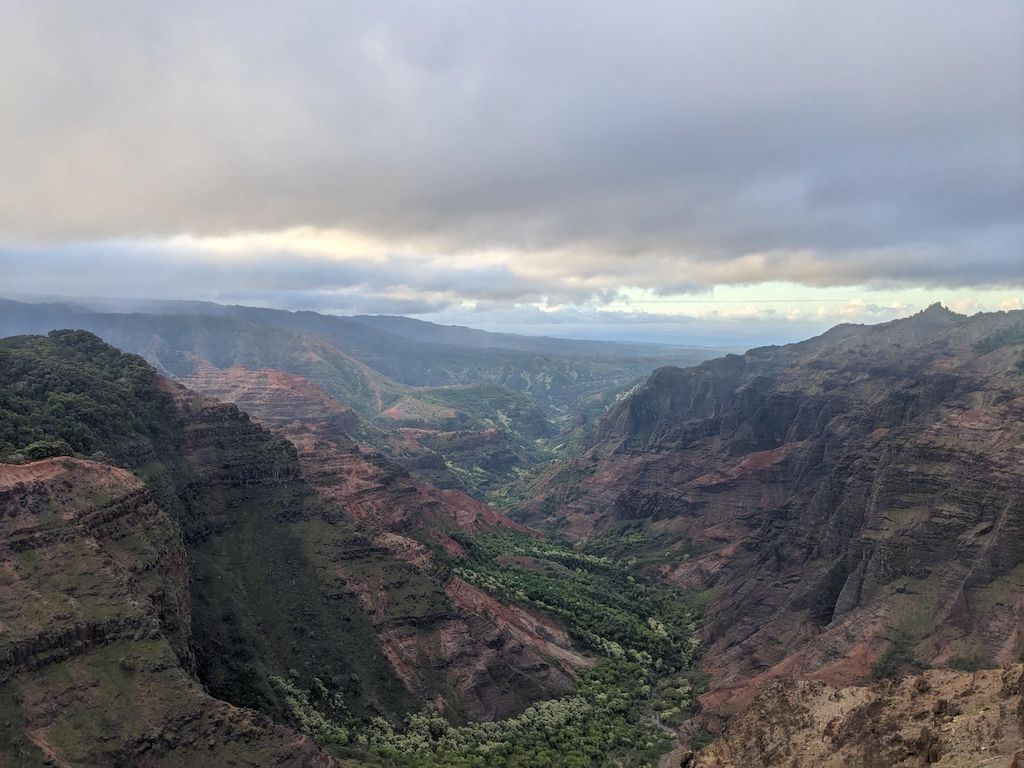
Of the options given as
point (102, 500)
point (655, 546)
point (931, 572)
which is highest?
point (102, 500)

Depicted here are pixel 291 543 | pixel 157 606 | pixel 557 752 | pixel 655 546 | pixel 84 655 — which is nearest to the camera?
pixel 84 655

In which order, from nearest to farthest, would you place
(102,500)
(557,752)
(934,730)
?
(934,730) < (102,500) < (557,752)

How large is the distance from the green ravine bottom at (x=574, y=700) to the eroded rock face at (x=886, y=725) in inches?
1023

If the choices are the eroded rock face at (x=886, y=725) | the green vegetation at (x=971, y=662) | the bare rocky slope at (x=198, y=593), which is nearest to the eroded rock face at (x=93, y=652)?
the bare rocky slope at (x=198, y=593)

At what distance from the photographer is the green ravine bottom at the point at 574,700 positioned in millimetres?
84625

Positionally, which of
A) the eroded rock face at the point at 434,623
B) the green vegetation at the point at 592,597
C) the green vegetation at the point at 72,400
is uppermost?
the green vegetation at the point at 72,400

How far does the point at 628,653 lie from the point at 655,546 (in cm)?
7141

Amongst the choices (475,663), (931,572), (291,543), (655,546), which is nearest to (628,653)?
(475,663)

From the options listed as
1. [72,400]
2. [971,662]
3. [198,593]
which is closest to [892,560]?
[971,662]

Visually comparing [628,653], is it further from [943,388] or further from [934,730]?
[943,388]

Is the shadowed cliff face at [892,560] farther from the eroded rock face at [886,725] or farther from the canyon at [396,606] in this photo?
the eroded rock face at [886,725]

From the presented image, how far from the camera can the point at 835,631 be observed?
102 meters

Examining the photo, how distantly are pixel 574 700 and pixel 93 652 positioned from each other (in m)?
63.2

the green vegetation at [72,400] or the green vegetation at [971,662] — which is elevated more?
the green vegetation at [72,400]
